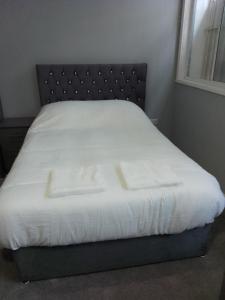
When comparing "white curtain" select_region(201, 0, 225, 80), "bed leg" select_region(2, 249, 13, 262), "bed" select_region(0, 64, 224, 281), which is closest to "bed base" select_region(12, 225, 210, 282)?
"bed" select_region(0, 64, 224, 281)

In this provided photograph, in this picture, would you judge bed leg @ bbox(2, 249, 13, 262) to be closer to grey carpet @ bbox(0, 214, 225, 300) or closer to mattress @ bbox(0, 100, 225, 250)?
grey carpet @ bbox(0, 214, 225, 300)

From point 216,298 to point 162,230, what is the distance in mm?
500

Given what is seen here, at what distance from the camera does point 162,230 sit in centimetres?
146

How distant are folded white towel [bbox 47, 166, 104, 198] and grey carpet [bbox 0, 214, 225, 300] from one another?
0.60 m

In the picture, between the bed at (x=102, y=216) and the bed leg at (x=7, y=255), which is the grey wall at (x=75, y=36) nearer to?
the bed at (x=102, y=216)

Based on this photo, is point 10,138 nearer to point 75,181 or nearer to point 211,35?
point 75,181

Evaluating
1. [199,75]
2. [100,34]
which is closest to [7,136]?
[100,34]

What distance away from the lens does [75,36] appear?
282 centimetres

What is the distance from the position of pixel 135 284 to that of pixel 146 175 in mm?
683

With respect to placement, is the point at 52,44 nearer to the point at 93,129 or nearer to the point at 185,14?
the point at 93,129

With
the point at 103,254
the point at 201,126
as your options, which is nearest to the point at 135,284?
the point at 103,254

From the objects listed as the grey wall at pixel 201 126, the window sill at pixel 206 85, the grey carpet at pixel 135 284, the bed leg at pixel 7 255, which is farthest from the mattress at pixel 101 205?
the window sill at pixel 206 85

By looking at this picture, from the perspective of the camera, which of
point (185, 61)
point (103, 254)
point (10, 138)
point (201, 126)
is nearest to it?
point (103, 254)

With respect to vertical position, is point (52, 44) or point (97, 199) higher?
point (52, 44)
